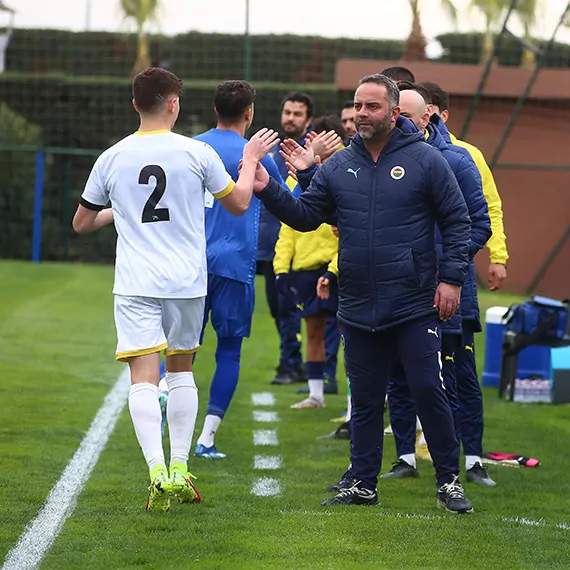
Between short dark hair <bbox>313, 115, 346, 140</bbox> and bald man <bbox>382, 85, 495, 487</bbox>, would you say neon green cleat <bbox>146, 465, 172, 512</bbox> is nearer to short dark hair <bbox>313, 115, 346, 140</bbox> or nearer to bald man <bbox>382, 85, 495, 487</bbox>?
bald man <bbox>382, 85, 495, 487</bbox>

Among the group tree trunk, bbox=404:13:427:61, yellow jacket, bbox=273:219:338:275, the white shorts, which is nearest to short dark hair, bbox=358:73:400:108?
the white shorts

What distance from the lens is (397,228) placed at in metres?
5.56

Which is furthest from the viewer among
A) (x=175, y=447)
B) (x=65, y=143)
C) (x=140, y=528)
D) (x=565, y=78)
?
(x=65, y=143)

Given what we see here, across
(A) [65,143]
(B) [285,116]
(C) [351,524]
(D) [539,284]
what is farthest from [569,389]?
(A) [65,143]

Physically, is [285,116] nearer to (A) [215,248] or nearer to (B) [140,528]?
(A) [215,248]

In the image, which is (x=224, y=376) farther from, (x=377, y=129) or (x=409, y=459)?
A: (x=377, y=129)

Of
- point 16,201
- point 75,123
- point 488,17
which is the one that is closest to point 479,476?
point 16,201

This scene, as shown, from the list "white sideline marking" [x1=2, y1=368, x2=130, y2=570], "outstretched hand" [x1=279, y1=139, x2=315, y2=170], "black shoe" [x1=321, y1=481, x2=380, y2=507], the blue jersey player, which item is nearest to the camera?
"white sideline marking" [x1=2, y1=368, x2=130, y2=570]

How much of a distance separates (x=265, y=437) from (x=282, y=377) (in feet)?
8.97

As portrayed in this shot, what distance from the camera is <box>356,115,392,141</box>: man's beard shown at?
558 centimetres

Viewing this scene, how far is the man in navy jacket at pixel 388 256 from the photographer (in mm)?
5566

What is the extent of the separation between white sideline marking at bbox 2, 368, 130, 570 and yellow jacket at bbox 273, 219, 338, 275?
1531 mm

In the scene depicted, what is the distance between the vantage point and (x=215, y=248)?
6918 millimetres

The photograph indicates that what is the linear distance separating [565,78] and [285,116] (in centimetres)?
1289
